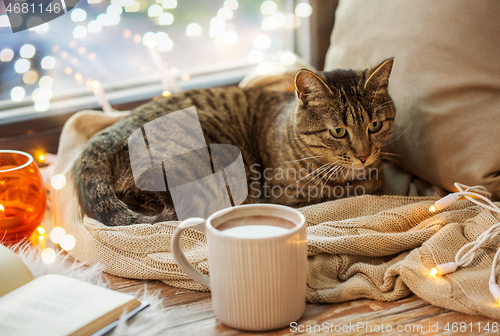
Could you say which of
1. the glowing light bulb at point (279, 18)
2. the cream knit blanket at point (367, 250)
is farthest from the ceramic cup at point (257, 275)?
the glowing light bulb at point (279, 18)

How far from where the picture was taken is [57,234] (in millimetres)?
1044

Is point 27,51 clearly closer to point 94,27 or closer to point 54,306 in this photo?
point 94,27

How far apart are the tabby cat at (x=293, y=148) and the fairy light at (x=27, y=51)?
0.55 m

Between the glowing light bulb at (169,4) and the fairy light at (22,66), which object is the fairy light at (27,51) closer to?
the fairy light at (22,66)

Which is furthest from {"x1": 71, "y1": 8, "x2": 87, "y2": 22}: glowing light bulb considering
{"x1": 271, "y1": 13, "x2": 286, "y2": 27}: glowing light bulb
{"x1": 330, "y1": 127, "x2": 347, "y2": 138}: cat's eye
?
{"x1": 330, "y1": 127, "x2": 347, "y2": 138}: cat's eye

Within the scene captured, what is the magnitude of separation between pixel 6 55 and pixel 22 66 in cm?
6

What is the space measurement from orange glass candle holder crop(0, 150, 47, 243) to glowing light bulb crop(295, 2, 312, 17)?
1.26 metres

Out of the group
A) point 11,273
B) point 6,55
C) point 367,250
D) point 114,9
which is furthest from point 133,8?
point 367,250

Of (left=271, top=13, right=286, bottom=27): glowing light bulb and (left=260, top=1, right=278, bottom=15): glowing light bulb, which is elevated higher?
(left=260, top=1, right=278, bottom=15): glowing light bulb

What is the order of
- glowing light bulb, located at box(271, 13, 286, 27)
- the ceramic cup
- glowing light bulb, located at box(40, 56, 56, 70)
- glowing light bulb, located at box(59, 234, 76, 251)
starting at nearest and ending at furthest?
the ceramic cup, glowing light bulb, located at box(59, 234, 76, 251), glowing light bulb, located at box(40, 56, 56, 70), glowing light bulb, located at box(271, 13, 286, 27)

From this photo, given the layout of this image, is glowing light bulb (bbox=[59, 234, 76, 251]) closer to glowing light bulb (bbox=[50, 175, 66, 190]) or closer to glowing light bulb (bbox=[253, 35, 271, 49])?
glowing light bulb (bbox=[50, 175, 66, 190])

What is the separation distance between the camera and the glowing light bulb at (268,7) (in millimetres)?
1815

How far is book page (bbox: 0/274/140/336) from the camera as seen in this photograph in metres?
0.65

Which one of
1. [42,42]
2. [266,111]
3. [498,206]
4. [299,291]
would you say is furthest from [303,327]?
[42,42]
